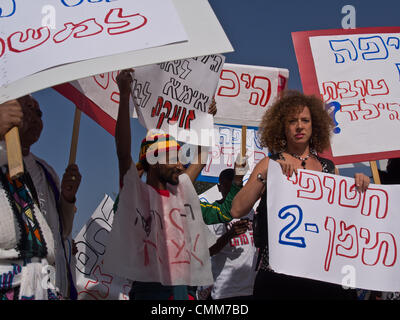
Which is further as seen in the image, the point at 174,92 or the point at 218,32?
the point at 174,92

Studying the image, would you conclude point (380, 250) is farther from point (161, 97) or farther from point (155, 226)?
point (161, 97)

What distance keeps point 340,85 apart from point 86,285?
2.81 m

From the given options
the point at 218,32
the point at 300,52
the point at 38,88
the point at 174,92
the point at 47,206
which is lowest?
the point at 47,206

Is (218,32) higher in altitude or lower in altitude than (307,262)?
higher

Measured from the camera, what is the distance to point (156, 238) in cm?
287

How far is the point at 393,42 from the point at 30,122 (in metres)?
3.15

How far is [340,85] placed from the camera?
162 inches

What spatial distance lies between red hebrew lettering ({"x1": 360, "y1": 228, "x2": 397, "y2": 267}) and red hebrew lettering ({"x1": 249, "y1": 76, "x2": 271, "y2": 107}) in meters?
2.06

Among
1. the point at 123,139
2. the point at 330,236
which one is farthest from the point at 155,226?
the point at 330,236

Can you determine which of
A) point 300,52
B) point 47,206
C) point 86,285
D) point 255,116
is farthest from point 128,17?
point 86,285

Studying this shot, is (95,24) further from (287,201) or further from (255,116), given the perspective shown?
(255,116)

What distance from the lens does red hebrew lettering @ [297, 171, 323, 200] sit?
9.80ft

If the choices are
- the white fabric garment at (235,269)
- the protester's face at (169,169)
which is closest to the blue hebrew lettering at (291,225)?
the protester's face at (169,169)

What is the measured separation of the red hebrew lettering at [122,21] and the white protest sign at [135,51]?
0.01 meters
